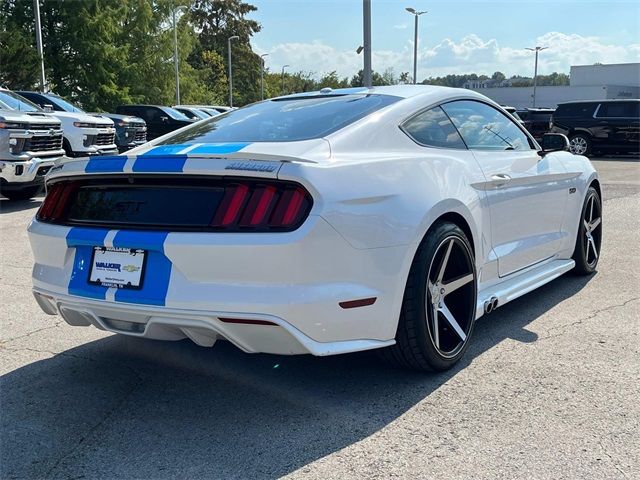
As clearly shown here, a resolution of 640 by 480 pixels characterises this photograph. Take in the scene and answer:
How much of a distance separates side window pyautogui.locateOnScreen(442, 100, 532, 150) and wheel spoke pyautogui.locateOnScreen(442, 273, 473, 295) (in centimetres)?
85

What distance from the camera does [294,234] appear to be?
2645 millimetres

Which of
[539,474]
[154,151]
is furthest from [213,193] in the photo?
[539,474]

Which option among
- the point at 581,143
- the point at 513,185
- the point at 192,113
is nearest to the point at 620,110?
the point at 581,143

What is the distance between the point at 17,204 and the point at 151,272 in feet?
28.3

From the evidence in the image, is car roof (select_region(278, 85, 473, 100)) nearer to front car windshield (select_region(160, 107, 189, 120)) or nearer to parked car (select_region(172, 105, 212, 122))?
front car windshield (select_region(160, 107, 189, 120))

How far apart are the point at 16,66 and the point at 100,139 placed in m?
17.1

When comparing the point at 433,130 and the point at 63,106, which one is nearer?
the point at 433,130

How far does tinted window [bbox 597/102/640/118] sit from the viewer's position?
19.9 metres

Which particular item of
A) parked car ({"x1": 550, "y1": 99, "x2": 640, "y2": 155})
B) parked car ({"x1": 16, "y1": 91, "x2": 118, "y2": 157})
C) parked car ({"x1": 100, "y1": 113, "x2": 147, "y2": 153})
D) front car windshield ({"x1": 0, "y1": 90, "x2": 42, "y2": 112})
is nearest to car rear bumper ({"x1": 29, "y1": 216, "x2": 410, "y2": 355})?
front car windshield ({"x1": 0, "y1": 90, "x2": 42, "y2": 112})

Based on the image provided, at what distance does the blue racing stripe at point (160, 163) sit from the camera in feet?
9.35

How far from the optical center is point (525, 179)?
13.8 feet

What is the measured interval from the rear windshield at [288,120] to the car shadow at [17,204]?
6.90 m

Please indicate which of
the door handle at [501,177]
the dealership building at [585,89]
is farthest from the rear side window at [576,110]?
the dealership building at [585,89]

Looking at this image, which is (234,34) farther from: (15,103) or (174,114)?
(15,103)
